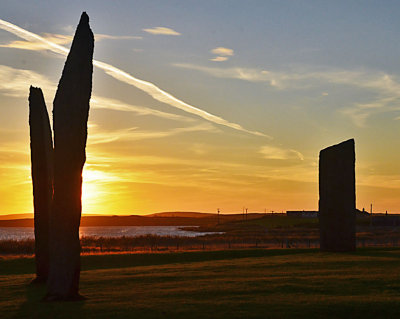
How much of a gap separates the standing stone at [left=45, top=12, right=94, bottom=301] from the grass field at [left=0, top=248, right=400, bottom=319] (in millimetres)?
865

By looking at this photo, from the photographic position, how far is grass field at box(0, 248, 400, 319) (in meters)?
13.6

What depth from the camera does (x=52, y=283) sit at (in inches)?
645

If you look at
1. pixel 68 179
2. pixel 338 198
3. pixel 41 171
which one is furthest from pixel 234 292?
pixel 338 198

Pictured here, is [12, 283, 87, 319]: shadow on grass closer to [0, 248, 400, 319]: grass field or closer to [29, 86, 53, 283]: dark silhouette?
[0, 248, 400, 319]: grass field

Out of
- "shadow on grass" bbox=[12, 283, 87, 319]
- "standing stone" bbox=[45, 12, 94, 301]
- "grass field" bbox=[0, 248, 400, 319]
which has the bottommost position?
"shadow on grass" bbox=[12, 283, 87, 319]

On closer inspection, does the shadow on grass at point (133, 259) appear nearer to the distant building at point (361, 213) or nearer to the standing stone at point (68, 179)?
the standing stone at point (68, 179)

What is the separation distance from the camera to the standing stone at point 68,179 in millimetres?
16031

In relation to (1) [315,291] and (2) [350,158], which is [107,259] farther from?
(1) [315,291]

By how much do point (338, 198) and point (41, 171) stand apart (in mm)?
16842

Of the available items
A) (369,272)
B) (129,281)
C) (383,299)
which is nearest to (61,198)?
(129,281)

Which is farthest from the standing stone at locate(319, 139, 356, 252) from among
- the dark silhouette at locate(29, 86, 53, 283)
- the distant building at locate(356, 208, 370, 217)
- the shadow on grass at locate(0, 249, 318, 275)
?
the distant building at locate(356, 208, 370, 217)

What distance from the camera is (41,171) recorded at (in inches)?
812

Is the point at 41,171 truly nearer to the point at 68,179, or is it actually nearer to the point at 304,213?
the point at 68,179

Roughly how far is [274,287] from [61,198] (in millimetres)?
6511
